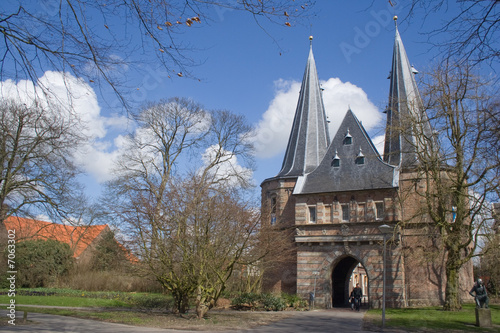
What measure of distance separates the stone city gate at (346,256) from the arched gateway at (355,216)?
64mm

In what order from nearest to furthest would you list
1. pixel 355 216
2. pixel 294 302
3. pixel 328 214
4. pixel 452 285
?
1. pixel 452 285
2. pixel 294 302
3. pixel 355 216
4. pixel 328 214

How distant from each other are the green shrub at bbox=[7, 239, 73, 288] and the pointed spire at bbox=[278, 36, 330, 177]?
20032 mm

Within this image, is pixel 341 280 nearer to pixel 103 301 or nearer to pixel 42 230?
pixel 103 301

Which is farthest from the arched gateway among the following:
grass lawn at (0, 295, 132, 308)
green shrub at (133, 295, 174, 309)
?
grass lawn at (0, 295, 132, 308)

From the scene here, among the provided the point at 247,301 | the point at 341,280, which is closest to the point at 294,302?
the point at 247,301

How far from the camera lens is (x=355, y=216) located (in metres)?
29.3

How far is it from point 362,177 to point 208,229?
16.9 m

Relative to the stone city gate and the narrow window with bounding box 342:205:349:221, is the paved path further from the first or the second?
the narrow window with bounding box 342:205:349:221

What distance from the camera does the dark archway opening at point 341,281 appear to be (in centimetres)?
3334

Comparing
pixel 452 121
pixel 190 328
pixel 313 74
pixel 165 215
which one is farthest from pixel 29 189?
pixel 313 74

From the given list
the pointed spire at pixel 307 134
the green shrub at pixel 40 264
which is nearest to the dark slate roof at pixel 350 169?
the pointed spire at pixel 307 134

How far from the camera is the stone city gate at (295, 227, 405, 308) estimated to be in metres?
27.3

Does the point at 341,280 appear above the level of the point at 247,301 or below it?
above

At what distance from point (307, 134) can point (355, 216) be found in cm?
917
